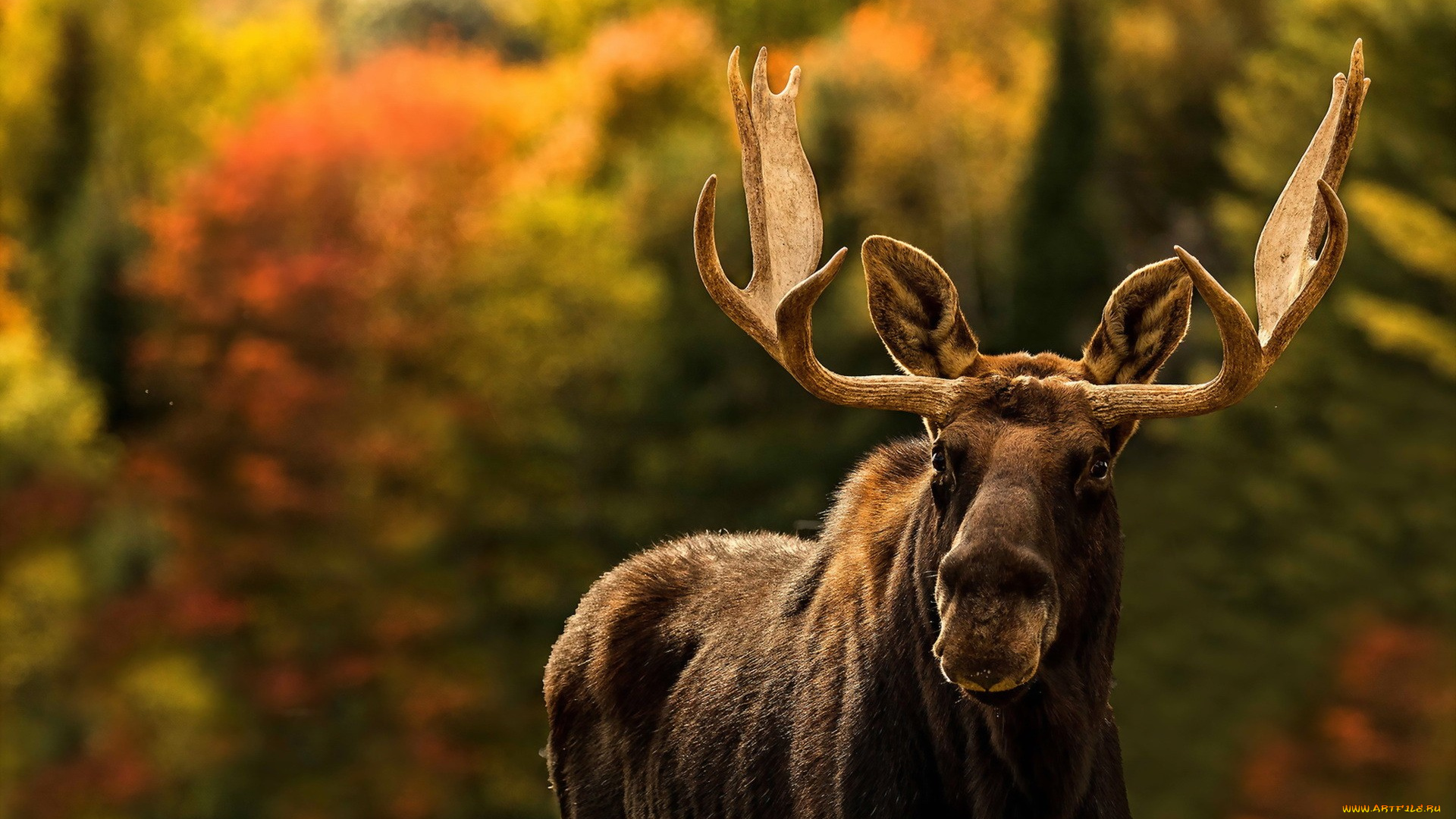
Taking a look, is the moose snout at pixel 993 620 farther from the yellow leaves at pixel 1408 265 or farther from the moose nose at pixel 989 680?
the yellow leaves at pixel 1408 265

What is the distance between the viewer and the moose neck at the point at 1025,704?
6.58m

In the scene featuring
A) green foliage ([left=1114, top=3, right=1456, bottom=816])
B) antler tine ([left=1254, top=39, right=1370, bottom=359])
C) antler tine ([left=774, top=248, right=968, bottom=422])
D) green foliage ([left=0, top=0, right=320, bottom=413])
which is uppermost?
green foliage ([left=0, top=0, right=320, bottom=413])

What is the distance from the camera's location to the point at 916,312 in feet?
23.1

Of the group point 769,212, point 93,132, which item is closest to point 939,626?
point 769,212

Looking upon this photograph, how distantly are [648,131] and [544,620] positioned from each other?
23738 millimetres

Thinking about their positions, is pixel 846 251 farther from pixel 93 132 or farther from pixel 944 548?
pixel 93 132

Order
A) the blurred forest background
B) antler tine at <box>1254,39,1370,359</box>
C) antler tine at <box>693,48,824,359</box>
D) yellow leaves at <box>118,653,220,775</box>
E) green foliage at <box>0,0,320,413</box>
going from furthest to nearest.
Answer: green foliage at <box>0,0,320,413</box> < yellow leaves at <box>118,653,220,775</box> < the blurred forest background < antler tine at <box>693,48,824,359</box> < antler tine at <box>1254,39,1370,359</box>

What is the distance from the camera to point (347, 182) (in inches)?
2479

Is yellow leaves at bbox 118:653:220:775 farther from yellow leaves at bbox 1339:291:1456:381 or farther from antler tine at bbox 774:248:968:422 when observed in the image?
antler tine at bbox 774:248:968:422

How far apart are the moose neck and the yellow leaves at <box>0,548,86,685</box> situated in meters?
49.0

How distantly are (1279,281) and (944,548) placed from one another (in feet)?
5.13

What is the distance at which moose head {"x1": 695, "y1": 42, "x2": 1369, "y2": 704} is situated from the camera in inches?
241

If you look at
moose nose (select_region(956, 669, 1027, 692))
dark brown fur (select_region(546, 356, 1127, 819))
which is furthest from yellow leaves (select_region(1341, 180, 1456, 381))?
moose nose (select_region(956, 669, 1027, 692))

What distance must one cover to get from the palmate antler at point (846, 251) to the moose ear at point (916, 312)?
0.67 feet
